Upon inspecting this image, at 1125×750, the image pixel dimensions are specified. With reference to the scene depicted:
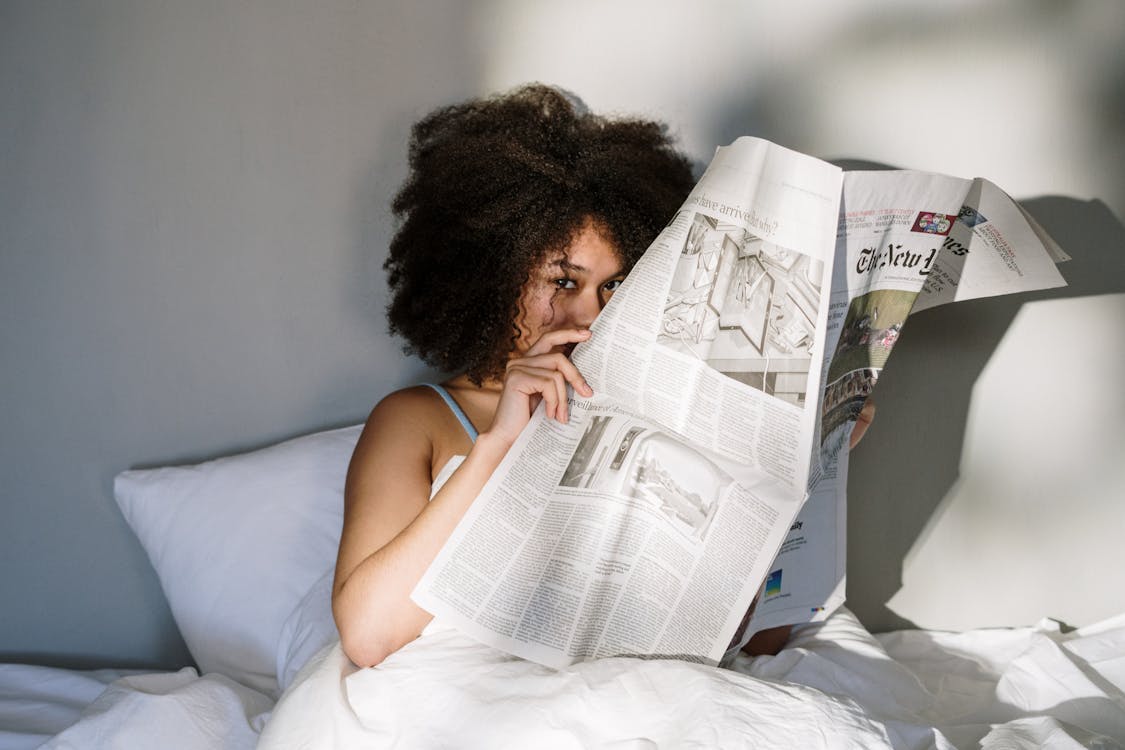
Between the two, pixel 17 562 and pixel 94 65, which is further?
pixel 17 562

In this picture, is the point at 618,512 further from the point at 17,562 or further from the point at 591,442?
the point at 17,562

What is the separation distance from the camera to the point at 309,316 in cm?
140

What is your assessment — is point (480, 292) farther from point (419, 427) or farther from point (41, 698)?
point (41, 698)

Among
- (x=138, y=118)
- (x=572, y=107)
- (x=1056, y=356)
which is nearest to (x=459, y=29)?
(x=572, y=107)

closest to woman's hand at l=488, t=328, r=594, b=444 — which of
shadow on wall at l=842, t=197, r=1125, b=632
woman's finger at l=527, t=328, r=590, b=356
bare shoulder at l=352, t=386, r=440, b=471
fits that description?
woman's finger at l=527, t=328, r=590, b=356

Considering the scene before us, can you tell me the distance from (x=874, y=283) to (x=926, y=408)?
51cm

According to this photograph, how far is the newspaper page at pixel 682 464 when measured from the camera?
0.91 m

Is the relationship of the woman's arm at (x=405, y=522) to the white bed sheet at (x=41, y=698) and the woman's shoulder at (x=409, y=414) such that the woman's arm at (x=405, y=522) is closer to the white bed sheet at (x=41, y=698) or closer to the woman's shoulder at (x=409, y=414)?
the woman's shoulder at (x=409, y=414)

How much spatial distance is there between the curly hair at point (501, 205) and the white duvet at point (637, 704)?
450 millimetres

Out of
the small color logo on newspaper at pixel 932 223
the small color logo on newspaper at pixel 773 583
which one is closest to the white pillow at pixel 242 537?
the small color logo on newspaper at pixel 773 583

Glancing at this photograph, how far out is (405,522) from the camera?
1.03 meters

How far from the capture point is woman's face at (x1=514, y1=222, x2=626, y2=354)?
45.7 inches

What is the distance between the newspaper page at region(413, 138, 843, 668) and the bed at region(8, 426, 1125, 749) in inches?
2.5

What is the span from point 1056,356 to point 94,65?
1466mm
